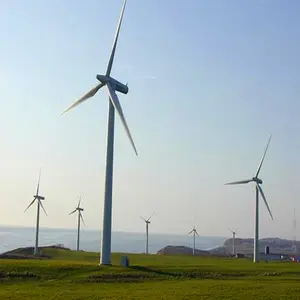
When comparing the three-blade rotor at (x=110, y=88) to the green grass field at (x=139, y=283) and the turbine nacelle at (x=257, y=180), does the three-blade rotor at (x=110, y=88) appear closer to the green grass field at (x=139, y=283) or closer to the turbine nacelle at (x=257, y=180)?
the green grass field at (x=139, y=283)

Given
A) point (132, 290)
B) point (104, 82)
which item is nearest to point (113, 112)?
point (104, 82)

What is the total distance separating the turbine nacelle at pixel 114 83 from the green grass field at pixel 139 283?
20119 mm

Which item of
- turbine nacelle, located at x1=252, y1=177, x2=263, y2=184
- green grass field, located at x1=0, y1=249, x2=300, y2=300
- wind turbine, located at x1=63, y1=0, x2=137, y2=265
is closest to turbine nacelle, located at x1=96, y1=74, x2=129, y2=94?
wind turbine, located at x1=63, y1=0, x2=137, y2=265

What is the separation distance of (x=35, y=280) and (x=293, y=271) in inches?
1151

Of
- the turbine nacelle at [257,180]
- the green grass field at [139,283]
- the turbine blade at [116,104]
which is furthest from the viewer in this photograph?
the turbine nacelle at [257,180]

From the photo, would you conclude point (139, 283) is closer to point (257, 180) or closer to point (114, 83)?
point (114, 83)

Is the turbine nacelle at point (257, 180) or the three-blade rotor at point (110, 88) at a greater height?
the three-blade rotor at point (110, 88)

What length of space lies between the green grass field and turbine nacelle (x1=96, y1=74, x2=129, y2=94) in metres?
20.1

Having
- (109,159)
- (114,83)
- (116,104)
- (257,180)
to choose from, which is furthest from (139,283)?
(257,180)

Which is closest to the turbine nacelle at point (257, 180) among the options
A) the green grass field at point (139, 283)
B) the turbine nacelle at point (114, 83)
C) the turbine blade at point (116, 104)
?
the green grass field at point (139, 283)

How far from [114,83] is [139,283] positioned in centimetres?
2438

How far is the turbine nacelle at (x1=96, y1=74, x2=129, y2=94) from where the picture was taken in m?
57.4

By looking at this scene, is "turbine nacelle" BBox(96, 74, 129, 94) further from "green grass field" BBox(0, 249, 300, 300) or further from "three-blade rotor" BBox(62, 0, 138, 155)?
"green grass field" BBox(0, 249, 300, 300)

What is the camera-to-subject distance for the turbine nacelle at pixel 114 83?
57438 mm
